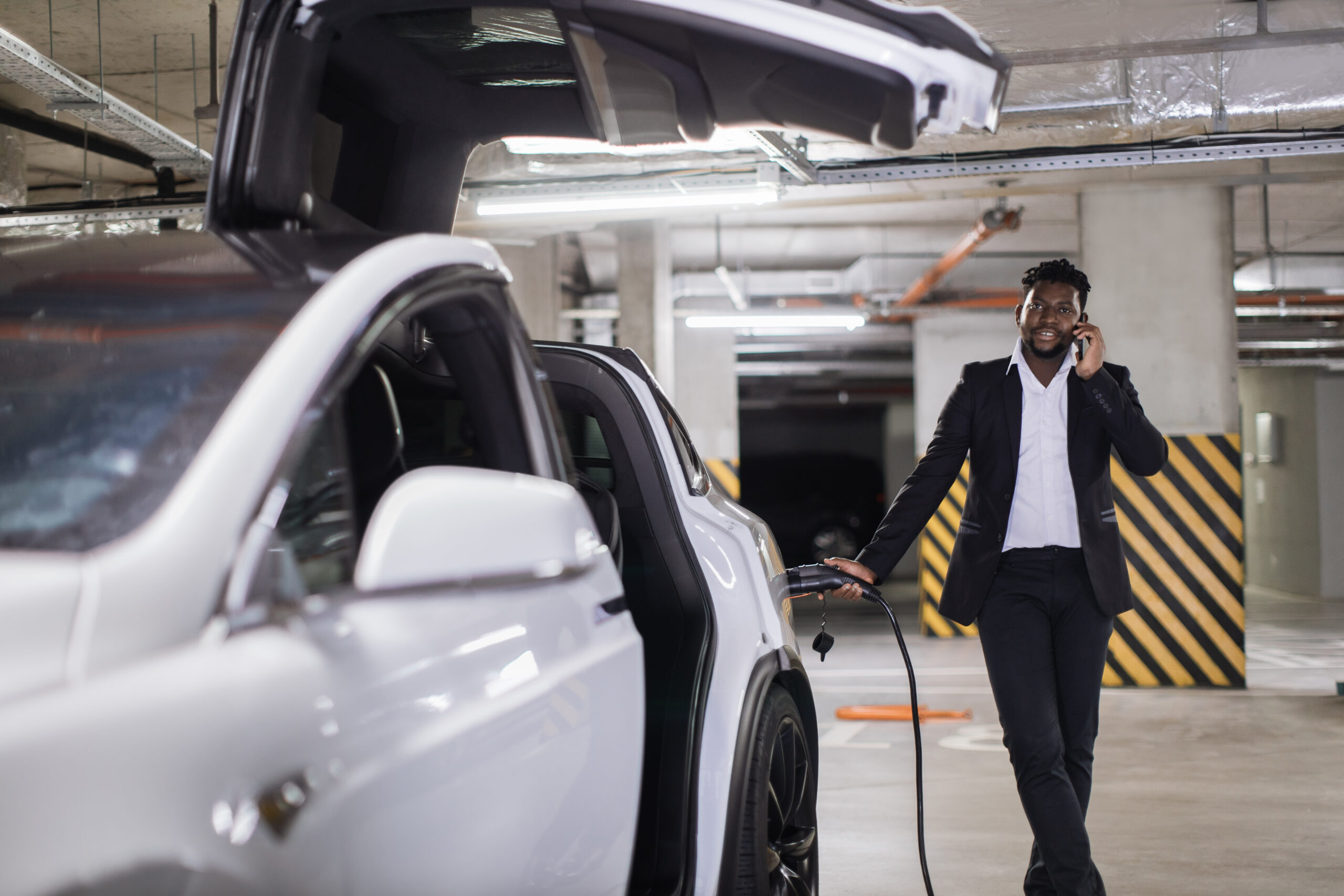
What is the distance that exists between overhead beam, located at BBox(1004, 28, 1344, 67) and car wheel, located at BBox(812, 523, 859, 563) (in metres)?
13.0

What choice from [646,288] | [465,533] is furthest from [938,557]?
[465,533]

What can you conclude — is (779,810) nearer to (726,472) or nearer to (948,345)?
(726,472)

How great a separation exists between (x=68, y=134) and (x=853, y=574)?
23.4ft

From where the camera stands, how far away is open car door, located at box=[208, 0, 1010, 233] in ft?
6.27

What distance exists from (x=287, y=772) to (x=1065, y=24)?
4314mm

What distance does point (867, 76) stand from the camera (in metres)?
1.91

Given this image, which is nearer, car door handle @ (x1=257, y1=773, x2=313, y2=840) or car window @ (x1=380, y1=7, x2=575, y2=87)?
car door handle @ (x1=257, y1=773, x2=313, y2=840)

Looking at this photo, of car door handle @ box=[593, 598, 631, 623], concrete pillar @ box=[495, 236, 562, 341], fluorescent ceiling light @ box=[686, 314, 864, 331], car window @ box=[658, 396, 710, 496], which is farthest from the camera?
fluorescent ceiling light @ box=[686, 314, 864, 331]

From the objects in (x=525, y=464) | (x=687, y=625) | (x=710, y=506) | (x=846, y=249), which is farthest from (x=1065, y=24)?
(x=846, y=249)

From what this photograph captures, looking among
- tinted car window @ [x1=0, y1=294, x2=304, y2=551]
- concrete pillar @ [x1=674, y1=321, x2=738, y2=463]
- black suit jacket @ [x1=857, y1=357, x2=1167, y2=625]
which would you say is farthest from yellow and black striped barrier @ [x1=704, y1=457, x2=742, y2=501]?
tinted car window @ [x1=0, y1=294, x2=304, y2=551]

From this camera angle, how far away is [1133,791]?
4.88 meters

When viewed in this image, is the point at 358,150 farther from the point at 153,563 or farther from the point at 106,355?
the point at 153,563

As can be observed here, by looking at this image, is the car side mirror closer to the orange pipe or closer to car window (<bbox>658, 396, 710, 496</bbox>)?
car window (<bbox>658, 396, 710, 496</bbox>)

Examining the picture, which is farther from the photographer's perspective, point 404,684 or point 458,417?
point 458,417
